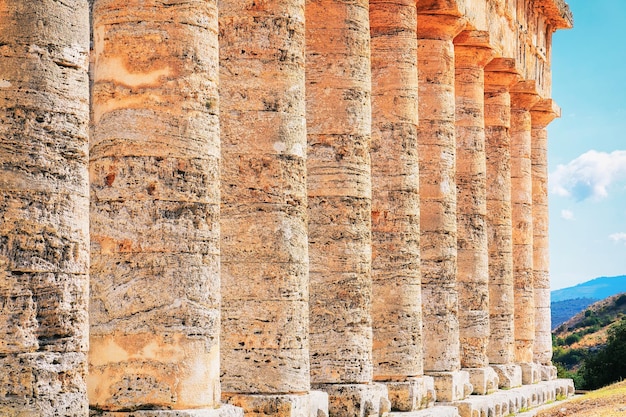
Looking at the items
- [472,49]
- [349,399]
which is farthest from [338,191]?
[472,49]

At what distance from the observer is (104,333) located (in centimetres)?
1702

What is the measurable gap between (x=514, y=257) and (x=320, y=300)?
17961mm

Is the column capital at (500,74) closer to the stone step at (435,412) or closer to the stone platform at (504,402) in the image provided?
the stone platform at (504,402)

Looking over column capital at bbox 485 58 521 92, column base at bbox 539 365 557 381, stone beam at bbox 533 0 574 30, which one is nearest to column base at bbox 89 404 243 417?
column capital at bbox 485 58 521 92

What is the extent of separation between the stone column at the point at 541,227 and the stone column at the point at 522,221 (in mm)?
2186

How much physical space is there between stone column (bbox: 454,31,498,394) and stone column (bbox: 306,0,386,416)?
31.5ft

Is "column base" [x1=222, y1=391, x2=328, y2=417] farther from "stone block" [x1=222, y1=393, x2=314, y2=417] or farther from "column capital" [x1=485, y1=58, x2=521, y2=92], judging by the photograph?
"column capital" [x1=485, y1=58, x2=521, y2=92]

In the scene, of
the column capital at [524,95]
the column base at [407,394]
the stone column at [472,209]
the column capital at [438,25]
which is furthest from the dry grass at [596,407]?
the column capital at [524,95]

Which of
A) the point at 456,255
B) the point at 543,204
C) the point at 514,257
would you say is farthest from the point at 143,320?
the point at 543,204

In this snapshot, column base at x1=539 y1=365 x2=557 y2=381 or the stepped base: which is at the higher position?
column base at x1=539 y1=365 x2=557 y2=381

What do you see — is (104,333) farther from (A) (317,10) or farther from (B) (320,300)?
(A) (317,10)

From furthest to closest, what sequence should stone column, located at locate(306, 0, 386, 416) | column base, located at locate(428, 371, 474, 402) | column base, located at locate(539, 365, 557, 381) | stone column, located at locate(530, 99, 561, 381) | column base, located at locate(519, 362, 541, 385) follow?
stone column, located at locate(530, 99, 561, 381) < column base, located at locate(539, 365, 557, 381) < column base, located at locate(519, 362, 541, 385) < column base, located at locate(428, 371, 474, 402) < stone column, located at locate(306, 0, 386, 416)

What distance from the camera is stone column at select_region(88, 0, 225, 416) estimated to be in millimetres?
16938

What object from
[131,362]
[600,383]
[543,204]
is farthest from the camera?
[600,383]
